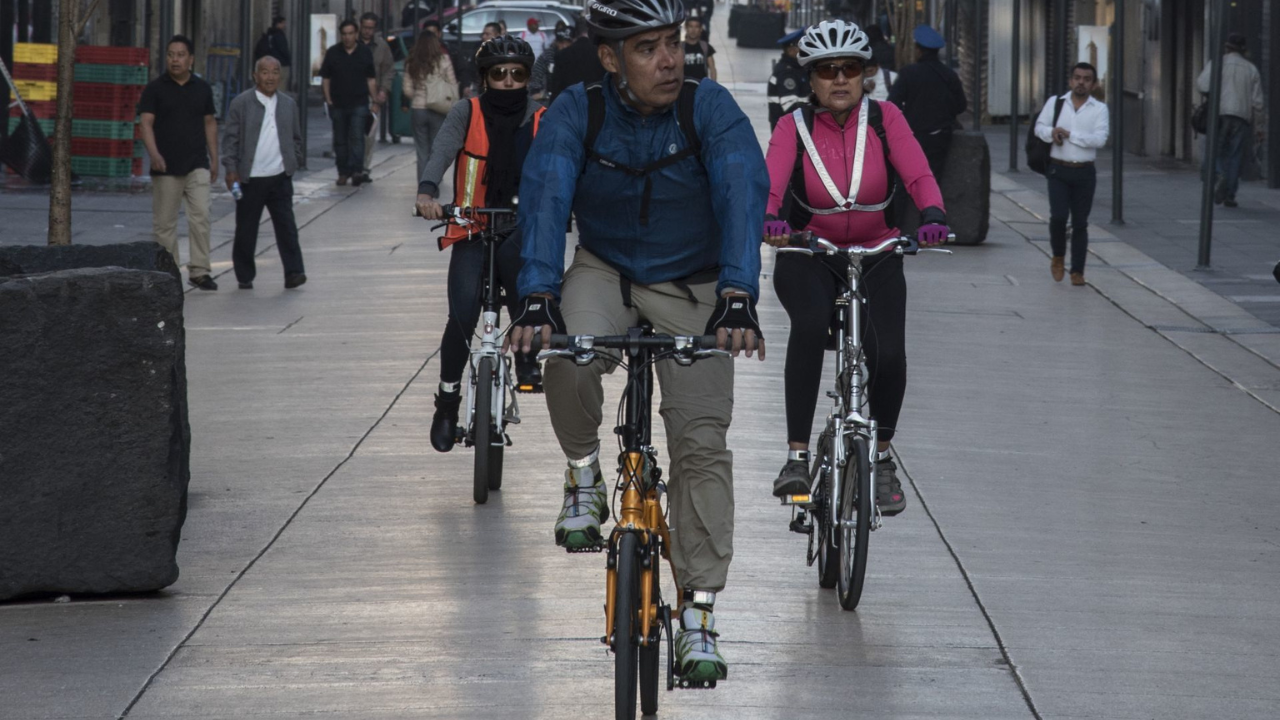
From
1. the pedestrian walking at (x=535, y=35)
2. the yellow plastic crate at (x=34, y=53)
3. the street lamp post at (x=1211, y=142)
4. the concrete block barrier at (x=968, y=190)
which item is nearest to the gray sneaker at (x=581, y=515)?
the street lamp post at (x=1211, y=142)

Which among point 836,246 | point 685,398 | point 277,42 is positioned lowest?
point 685,398

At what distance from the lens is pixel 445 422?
8.21 metres

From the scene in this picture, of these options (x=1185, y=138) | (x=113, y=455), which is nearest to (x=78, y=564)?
(x=113, y=455)

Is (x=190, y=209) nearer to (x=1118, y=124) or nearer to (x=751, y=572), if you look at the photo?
(x=1118, y=124)

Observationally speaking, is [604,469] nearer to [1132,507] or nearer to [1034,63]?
[1132,507]

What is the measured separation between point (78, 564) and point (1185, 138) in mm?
24182

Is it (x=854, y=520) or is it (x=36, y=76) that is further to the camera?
(x=36, y=76)

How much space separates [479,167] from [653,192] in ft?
10.4

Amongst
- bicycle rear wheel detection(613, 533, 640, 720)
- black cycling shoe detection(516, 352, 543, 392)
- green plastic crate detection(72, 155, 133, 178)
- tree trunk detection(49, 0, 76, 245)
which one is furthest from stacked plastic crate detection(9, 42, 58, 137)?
bicycle rear wheel detection(613, 533, 640, 720)

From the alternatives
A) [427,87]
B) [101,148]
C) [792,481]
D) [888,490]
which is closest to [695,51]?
[427,87]

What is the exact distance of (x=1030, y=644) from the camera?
5840 millimetres

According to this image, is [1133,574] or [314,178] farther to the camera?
[314,178]

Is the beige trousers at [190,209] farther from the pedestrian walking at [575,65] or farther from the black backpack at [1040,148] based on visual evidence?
the black backpack at [1040,148]

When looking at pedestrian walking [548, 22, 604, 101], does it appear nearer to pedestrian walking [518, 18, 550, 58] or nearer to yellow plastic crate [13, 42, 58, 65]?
yellow plastic crate [13, 42, 58, 65]
